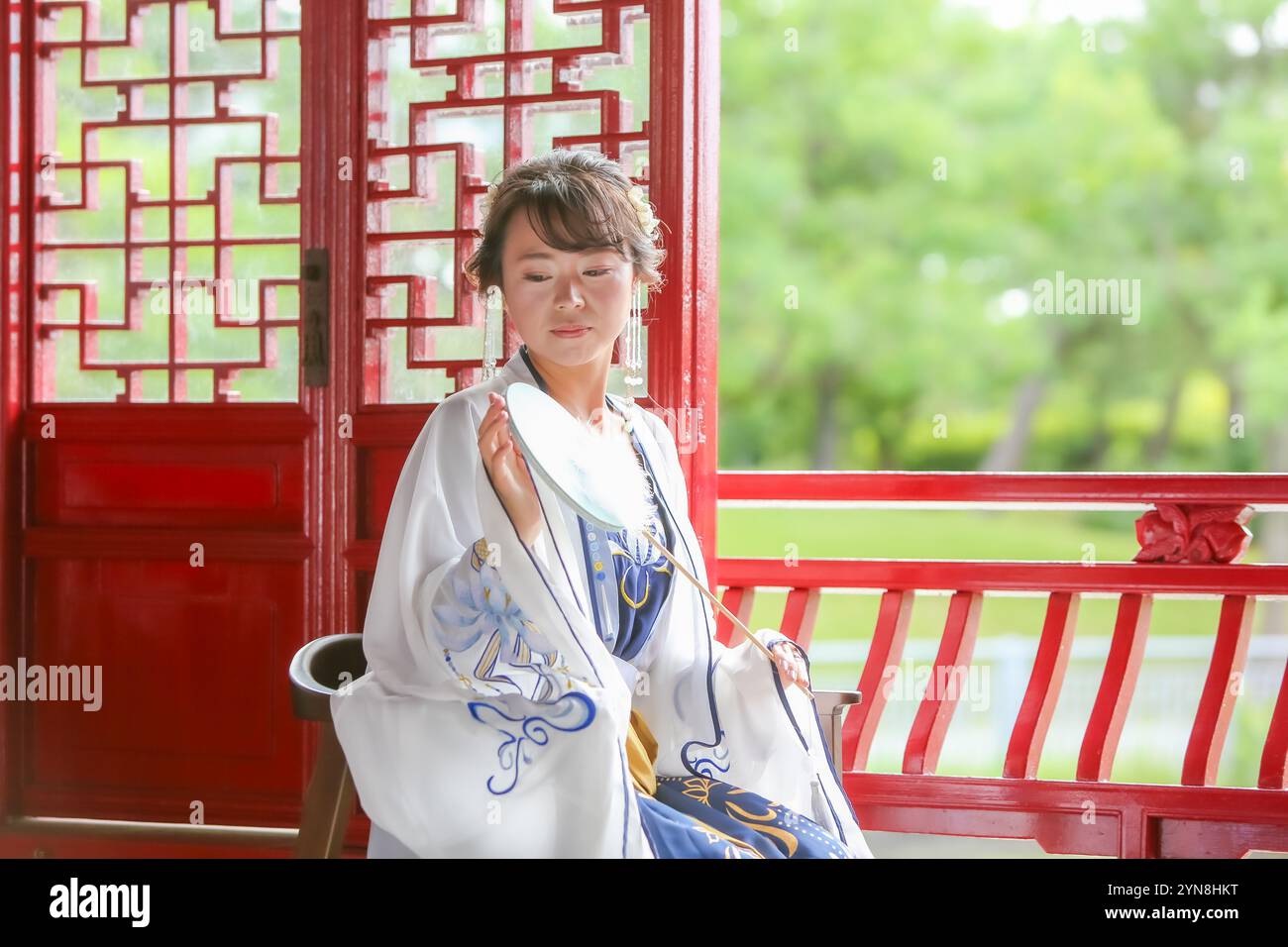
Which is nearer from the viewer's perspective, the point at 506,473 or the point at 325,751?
the point at 506,473

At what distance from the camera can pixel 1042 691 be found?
2656 millimetres

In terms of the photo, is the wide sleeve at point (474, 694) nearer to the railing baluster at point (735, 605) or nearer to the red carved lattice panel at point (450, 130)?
the red carved lattice panel at point (450, 130)

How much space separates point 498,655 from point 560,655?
0.09 meters

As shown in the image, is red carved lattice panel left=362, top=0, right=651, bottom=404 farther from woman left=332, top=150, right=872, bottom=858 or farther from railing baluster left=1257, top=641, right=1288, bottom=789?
railing baluster left=1257, top=641, right=1288, bottom=789

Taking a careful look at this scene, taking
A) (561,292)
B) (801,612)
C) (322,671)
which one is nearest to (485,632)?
(322,671)

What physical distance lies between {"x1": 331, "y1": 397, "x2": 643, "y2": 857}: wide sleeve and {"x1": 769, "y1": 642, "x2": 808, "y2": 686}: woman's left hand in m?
0.31

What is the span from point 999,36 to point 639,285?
8.00 metres

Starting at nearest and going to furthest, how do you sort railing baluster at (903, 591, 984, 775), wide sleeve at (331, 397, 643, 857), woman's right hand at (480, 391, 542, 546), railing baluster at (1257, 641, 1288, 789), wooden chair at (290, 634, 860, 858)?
wide sleeve at (331, 397, 643, 857) < woman's right hand at (480, 391, 542, 546) < wooden chair at (290, 634, 860, 858) < railing baluster at (1257, 641, 1288, 789) < railing baluster at (903, 591, 984, 775)

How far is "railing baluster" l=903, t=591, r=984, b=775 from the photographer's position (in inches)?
103

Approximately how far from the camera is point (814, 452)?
9945mm

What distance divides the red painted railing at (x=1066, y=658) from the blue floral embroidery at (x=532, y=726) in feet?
3.57

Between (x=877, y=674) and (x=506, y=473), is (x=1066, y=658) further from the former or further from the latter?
(x=506, y=473)

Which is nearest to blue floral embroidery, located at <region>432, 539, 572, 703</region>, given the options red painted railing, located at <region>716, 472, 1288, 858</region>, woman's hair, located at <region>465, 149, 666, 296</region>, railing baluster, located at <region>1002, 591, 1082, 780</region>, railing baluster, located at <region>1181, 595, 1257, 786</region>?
woman's hair, located at <region>465, 149, 666, 296</region>
